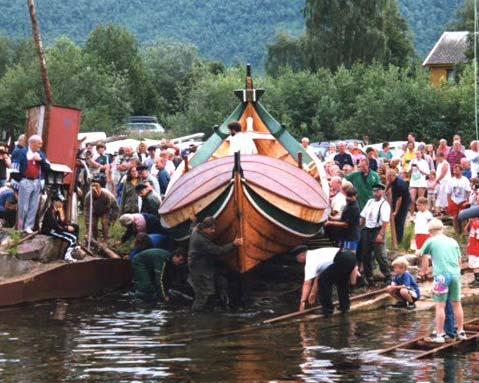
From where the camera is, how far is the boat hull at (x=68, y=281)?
20.9m

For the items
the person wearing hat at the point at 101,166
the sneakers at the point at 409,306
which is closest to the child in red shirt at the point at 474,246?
the sneakers at the point at 409,306

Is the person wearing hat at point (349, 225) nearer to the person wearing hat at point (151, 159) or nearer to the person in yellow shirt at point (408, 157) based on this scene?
the person wearing hat at point (151, 159)

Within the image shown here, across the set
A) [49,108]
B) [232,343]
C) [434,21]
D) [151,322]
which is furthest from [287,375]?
[434,21]

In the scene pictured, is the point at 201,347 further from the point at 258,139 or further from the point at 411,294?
the point at 258,139

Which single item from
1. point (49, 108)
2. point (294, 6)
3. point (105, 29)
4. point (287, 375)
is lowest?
point (287, 375)

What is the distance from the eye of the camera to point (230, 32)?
187 m

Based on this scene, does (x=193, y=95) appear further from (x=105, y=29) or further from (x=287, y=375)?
(x=287, y=375)

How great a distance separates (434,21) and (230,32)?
2930 cm

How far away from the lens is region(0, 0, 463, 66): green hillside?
178750 millimetres

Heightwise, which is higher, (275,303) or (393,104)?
(393,104)

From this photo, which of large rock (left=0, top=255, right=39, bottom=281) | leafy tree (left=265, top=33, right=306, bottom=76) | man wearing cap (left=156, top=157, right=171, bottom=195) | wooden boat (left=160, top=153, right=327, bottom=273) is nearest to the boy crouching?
wooden boat (left=160, top=153, right=327, bottom=273)

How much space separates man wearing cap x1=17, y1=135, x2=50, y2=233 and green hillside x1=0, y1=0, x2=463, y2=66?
152981 mm

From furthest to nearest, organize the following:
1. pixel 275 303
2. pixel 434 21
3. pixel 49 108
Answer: pixel 434 21 → pixel 49 108 → pixel 275 303

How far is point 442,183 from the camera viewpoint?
2702 centimetres
